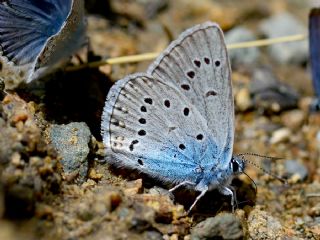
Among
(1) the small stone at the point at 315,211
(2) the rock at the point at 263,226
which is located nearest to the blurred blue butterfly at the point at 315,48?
(1) the small stone at the point at 315,211

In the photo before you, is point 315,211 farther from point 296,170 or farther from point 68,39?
point 68,39

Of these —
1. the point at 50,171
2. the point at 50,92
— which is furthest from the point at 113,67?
the point at 50,171

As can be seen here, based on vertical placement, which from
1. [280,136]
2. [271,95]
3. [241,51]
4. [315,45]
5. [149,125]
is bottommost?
[149,125]

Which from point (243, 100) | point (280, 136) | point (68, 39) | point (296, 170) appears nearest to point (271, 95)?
point (243, 100)

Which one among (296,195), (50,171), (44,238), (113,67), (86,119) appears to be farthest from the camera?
(113,67)

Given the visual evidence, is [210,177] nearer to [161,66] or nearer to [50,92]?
[161,66]

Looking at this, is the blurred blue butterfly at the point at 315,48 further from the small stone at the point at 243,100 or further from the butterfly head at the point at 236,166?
the butterfly head at the point at 236,166
